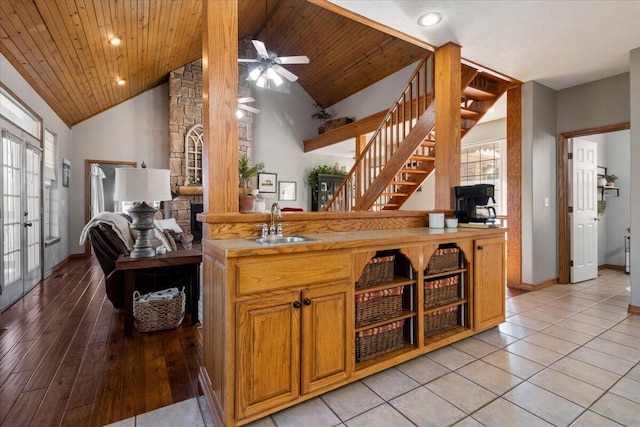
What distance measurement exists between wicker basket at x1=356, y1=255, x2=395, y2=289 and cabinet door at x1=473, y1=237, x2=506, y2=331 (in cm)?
89

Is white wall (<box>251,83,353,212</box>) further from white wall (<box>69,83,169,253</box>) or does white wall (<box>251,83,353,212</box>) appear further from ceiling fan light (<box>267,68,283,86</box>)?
ceiling fan light (<box>267,68,283,86</box>)

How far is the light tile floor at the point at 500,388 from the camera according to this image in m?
1.68

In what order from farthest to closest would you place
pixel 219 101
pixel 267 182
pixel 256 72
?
pixel 267 182 → pixel 256 72 → pixel 219 101

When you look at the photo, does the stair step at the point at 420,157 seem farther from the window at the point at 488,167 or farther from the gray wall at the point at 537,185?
the window at the point at 488,167

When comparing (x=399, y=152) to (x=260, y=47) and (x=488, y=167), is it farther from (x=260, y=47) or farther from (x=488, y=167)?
(x=488, y=167)

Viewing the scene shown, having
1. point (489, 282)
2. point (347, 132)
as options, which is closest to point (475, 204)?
point (489, 282)

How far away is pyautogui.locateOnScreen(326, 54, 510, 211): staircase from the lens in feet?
13.8

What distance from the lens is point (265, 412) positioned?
1628 millimetres

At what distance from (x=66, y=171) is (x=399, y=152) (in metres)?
6.19

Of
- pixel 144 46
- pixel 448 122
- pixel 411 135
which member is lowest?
pixel 448 122

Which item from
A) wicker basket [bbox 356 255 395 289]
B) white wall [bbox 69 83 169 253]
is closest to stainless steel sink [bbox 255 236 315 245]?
→ wicker basket [bbox 356 255 395 289]

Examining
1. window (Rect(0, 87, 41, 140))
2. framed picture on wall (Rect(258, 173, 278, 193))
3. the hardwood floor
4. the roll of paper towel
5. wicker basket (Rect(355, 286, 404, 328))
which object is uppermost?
window (Rect(0, 87, 41, 140))

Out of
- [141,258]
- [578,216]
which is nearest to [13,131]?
[141,258]

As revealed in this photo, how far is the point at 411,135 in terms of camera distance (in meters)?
4.34
